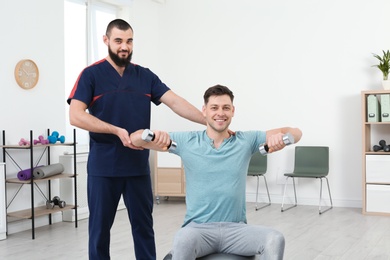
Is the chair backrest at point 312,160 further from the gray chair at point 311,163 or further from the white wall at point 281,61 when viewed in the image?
the white wall at point 281,61

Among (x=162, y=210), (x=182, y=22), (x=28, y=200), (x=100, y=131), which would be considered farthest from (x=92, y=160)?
(x=182, y=22)

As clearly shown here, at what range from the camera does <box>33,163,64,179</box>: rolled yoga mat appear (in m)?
4.78

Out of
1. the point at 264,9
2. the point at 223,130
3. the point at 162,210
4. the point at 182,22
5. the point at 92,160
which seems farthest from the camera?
the point at 182,22

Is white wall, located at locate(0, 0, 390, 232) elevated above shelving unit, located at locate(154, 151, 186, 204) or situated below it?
above

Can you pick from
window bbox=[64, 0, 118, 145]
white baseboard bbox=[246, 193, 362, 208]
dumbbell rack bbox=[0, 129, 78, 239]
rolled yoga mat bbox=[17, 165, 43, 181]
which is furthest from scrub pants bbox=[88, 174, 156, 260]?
white baseboard bbox=[246, 193, 362, 208]

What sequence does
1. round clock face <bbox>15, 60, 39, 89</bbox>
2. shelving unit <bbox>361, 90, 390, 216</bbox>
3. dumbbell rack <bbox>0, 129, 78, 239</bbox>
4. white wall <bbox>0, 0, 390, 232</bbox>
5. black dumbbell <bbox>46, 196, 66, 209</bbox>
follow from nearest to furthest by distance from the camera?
dumbbell rack <bbox>0, 129, 78, 239</bbox>
round clock face <bbox>15, 60, 39, 89</bbox>
black dumbbell <bbox>46, 196, 66, 209</bbox>
white wall <bbox>0, 0, 390, 232</bbox>
shelving unit <bbox>361, 90, 390, 216</bbox>

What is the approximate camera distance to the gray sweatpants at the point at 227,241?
2.09 metres

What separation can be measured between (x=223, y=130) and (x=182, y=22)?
A: 488 cm

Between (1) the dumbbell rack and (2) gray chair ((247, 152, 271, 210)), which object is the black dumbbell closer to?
(1) the dumbbell rack

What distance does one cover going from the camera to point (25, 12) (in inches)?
199

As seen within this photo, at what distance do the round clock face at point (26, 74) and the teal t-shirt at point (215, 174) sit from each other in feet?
9.71

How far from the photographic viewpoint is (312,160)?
608cm

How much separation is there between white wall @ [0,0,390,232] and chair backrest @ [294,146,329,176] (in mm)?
208

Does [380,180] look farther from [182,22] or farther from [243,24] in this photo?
[182,22]
